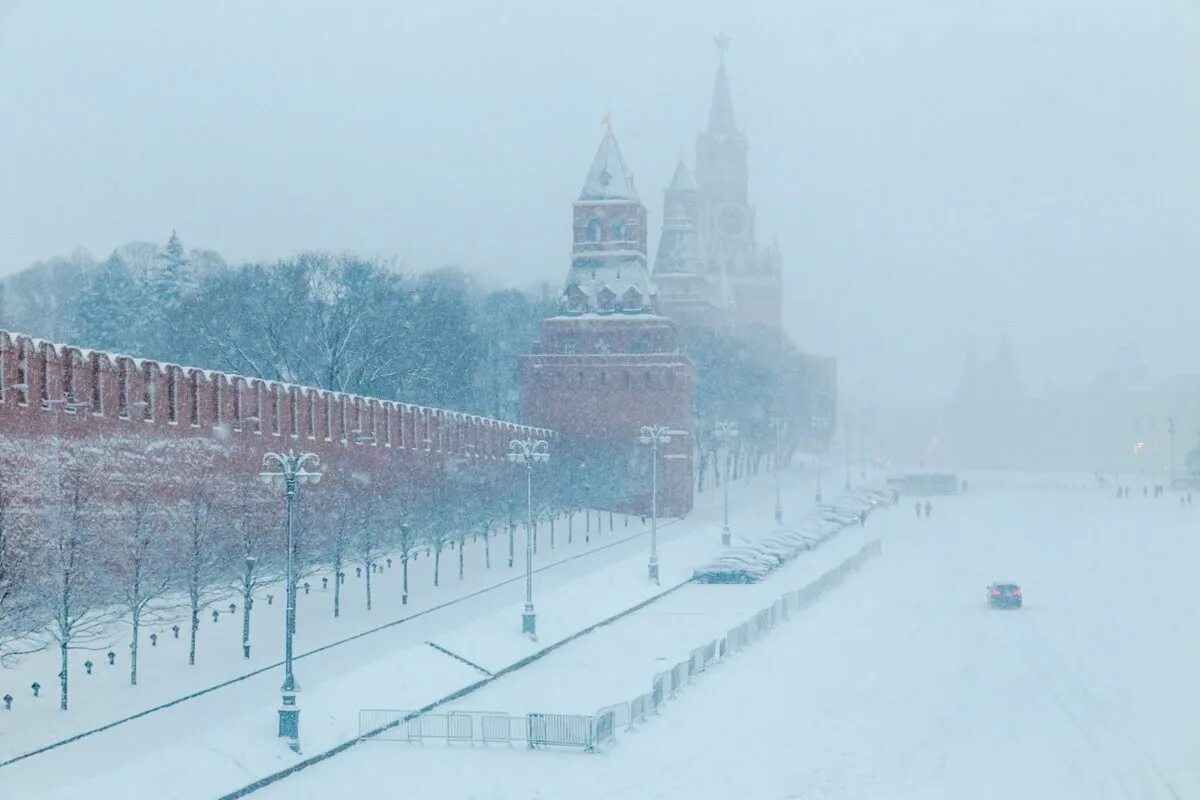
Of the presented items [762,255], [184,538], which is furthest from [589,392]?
[762,255]

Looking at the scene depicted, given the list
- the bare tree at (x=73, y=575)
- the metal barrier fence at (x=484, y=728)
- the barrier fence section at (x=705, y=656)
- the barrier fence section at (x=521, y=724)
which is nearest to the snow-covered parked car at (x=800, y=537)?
the barrier fence section at (x=705, y=656)

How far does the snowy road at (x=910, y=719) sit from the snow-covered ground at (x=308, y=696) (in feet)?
2.81

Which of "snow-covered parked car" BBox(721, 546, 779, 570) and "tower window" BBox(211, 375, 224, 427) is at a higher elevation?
"tower window" BBox(211, 375, 224, 427)

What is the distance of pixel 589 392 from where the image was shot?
58.2 meters

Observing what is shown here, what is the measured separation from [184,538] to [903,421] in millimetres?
142969

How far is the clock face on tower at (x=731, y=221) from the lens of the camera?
394 ft

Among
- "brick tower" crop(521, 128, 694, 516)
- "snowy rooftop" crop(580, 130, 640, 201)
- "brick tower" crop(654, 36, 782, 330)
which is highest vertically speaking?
"brick tower" crop(654, 36, 782, 330)

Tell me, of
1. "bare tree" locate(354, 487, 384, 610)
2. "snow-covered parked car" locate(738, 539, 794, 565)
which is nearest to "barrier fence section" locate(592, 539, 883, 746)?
"snow-covered parked car" locate(738, 539, 794, 565)

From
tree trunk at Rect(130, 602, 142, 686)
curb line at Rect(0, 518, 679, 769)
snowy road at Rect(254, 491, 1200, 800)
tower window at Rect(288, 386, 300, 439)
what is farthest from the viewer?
tower window at Rect(288, 386, 300, 439)

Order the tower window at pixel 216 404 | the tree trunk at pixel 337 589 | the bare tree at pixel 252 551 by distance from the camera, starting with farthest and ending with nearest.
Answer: the tower window at pixel 216 404, the tree trunk at pixel 337 589, the bare tree at pixel 252 551

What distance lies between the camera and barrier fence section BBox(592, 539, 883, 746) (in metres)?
22.8

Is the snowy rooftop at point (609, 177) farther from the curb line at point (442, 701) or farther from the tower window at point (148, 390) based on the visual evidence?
the tower window at point (148, 390)

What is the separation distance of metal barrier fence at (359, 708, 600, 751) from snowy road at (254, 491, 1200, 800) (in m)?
0.31

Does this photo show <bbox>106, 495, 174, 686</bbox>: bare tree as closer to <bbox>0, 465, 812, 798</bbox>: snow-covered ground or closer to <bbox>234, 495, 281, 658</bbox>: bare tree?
<bbox>0, 465, 812, 798</bbox>: snow-covered ground
